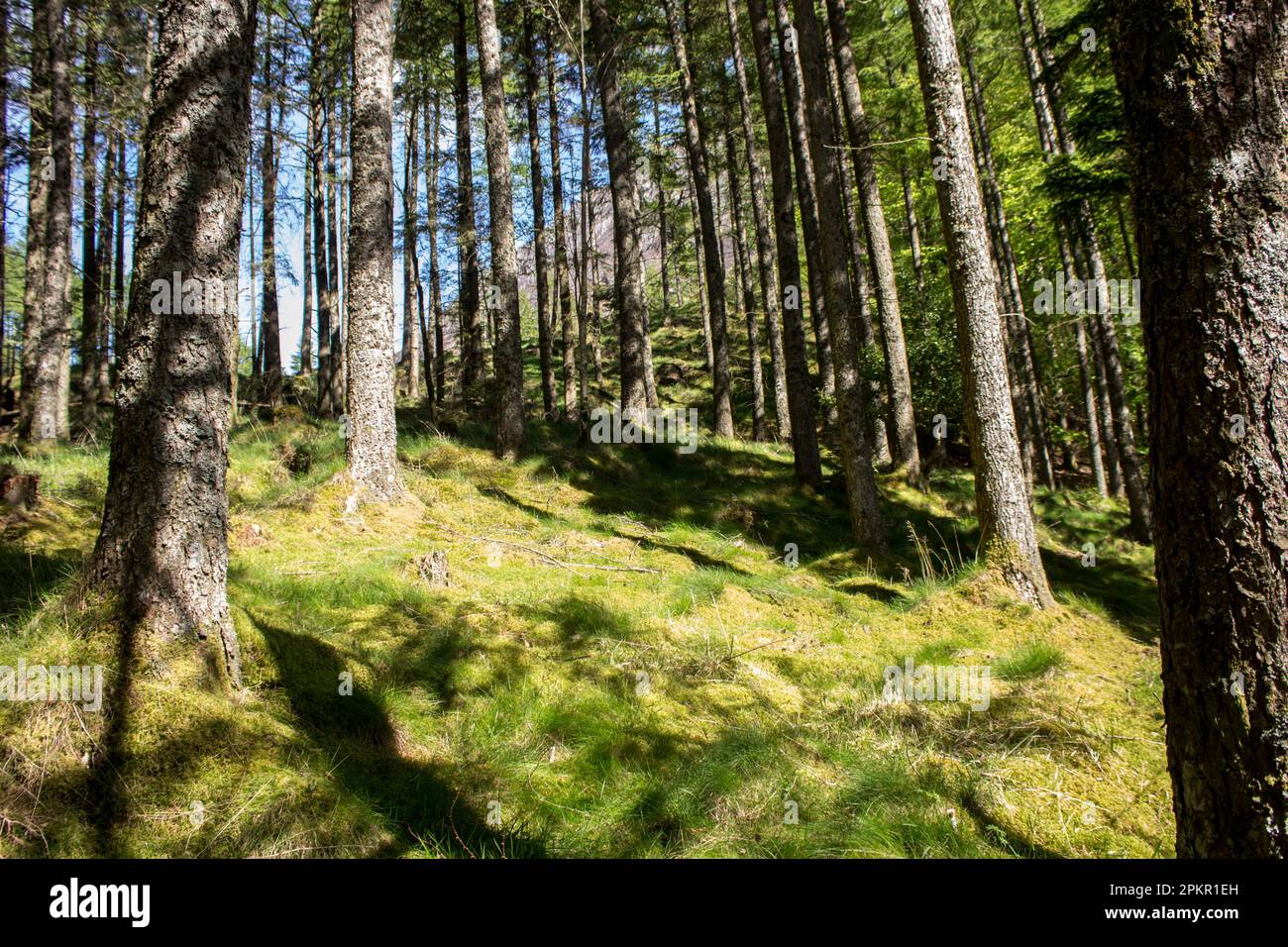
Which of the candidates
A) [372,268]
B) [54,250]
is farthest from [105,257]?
[372,268]

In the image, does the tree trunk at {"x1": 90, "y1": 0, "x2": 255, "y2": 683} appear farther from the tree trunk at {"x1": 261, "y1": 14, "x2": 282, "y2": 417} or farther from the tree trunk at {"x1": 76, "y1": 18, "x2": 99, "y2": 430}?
the tree trunk at {"x1": 261, "y1": 14, "x2": 282, "y2": 417}

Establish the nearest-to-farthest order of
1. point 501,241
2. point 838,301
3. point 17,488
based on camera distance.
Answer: point 17,488
point 838,301
point 501,241

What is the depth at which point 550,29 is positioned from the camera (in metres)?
14.4

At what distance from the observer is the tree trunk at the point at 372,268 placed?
298 inches

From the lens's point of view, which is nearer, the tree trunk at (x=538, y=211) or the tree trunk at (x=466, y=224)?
the tree trunk at (x=466, y=224)

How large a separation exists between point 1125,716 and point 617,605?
12.3ft

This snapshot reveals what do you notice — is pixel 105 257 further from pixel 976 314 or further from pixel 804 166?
pixel 976 314

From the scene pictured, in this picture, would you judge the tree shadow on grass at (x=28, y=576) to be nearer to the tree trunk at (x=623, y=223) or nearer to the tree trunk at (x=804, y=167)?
the tree trunk at (x=804, y=167)

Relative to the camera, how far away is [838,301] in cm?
859

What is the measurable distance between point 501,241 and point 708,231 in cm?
624

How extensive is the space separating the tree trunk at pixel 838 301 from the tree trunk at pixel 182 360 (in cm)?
687

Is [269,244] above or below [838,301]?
above

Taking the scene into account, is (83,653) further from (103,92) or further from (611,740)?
(103,92)

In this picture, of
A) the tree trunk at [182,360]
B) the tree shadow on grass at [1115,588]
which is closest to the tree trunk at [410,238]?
the tree trunk at [182,360]
